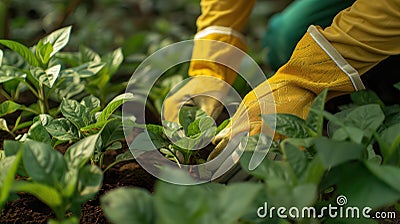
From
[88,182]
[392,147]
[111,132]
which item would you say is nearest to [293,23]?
[111,132]

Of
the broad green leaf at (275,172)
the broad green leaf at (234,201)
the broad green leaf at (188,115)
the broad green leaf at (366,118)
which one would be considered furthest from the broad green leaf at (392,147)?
the broad green leaf at (188,115)

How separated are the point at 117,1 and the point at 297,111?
4.66ft

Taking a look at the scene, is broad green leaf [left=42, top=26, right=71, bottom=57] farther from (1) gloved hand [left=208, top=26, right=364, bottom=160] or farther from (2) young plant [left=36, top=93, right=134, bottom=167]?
(1) gloved hand [left=208, top=26, right=364, bottom=160]

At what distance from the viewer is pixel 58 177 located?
30.3 inches

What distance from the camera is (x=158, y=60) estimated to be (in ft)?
4.89

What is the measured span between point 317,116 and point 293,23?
2.80 feet

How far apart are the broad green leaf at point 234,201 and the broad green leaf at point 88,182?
181 mm

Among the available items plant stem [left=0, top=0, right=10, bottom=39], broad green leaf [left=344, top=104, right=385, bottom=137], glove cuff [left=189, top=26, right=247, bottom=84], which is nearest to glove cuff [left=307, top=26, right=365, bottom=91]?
broad green leaf [left=344, top=104, right=385, bottom=137]

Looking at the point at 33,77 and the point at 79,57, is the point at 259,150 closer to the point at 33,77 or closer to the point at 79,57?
the point at 33,77

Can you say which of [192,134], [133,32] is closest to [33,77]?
[192,134]

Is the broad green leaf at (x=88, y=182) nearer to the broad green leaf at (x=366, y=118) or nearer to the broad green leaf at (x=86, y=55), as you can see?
the broad green leaf at (x=366, y=118)

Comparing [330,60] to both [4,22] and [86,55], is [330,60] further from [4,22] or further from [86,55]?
[4,22]

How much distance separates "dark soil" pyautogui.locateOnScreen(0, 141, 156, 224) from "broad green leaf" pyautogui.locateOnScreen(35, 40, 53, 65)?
10.1 inches

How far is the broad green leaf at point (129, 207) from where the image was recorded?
2.14 ft
